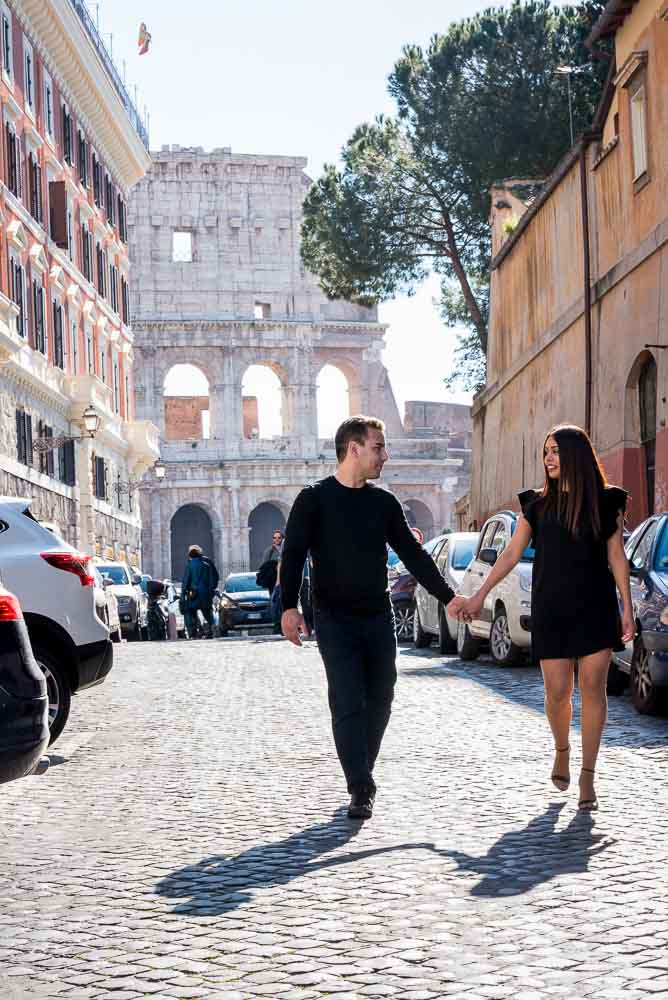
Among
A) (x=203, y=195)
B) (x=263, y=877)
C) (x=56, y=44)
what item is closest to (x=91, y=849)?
(x=263, y=877)

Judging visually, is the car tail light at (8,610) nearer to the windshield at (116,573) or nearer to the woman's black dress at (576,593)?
the woman's black dress at (576,593)

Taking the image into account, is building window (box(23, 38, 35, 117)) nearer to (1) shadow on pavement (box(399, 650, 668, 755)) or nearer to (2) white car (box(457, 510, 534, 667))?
(1) shadow on pavement (box(399, 650, 668, 755))

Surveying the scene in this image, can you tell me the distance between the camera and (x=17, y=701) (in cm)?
573

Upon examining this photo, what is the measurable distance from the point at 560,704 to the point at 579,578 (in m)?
0.59

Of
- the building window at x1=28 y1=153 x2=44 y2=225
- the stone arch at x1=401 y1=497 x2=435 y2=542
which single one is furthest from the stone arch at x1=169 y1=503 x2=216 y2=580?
the building window at x1=28 y1=153 x2=44 y2=225

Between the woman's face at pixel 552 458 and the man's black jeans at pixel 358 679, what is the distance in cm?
94

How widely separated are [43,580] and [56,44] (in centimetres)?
2898

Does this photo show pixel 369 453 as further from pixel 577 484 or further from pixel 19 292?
pixel 19 292

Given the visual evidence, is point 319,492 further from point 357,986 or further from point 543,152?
point 543,152

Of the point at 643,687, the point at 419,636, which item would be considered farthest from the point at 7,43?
the point at 643,687

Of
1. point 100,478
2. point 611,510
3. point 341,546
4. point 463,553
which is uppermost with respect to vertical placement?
point 100,478

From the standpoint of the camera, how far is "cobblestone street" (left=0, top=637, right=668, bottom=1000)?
445cm

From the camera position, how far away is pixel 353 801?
23.2 ft

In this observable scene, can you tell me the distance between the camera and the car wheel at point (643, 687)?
35.9ft
